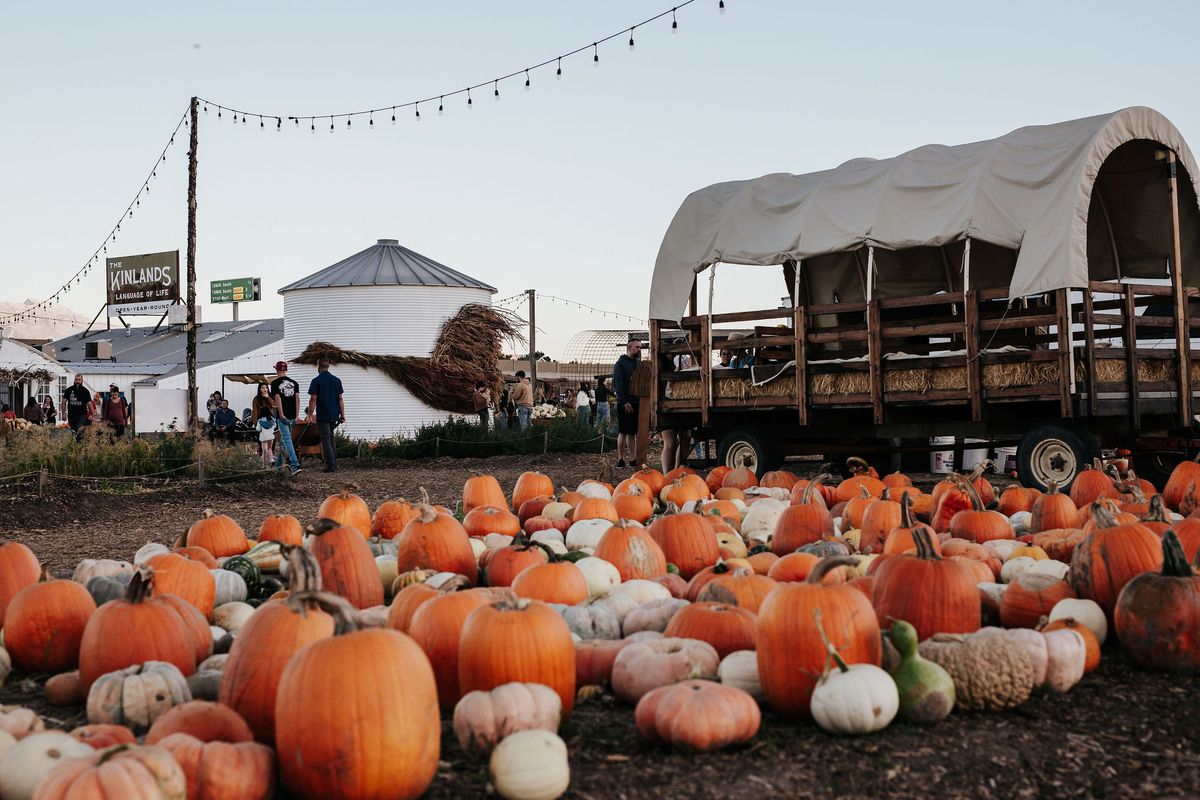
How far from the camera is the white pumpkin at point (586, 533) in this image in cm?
577

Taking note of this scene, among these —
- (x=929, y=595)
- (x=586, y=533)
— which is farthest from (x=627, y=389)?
(x=929, y=595)

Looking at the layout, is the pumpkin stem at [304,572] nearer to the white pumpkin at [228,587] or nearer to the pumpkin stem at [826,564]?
the pumpkin stem at [826,564]

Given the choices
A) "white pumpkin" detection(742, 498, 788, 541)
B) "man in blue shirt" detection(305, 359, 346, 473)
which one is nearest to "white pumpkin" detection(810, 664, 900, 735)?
"white pumpkin" detection(742, 498, 788, 541)

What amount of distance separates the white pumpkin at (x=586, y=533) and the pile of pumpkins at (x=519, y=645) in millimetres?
383

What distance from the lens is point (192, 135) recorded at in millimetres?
20641

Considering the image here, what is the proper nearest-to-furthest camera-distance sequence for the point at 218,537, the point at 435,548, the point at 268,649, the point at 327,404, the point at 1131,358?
the point at 268,649
the point at 435,548
the point at 218,537
the point at 1131,358
the point at 327,404

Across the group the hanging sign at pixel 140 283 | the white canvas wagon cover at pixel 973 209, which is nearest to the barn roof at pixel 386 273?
the white canvas wagon cover at pixel 973 209

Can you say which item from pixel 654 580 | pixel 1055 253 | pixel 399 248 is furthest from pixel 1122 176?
pixel 399 248

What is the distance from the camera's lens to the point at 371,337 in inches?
1065

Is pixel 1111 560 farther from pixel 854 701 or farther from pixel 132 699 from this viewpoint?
pixel 132 699

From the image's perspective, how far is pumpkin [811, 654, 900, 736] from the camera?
298 centimetres

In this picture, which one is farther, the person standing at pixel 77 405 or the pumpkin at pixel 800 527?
the person standing at pixel 77 405

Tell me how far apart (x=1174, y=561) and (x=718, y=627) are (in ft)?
5.39

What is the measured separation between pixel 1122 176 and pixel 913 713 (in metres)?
9.07
